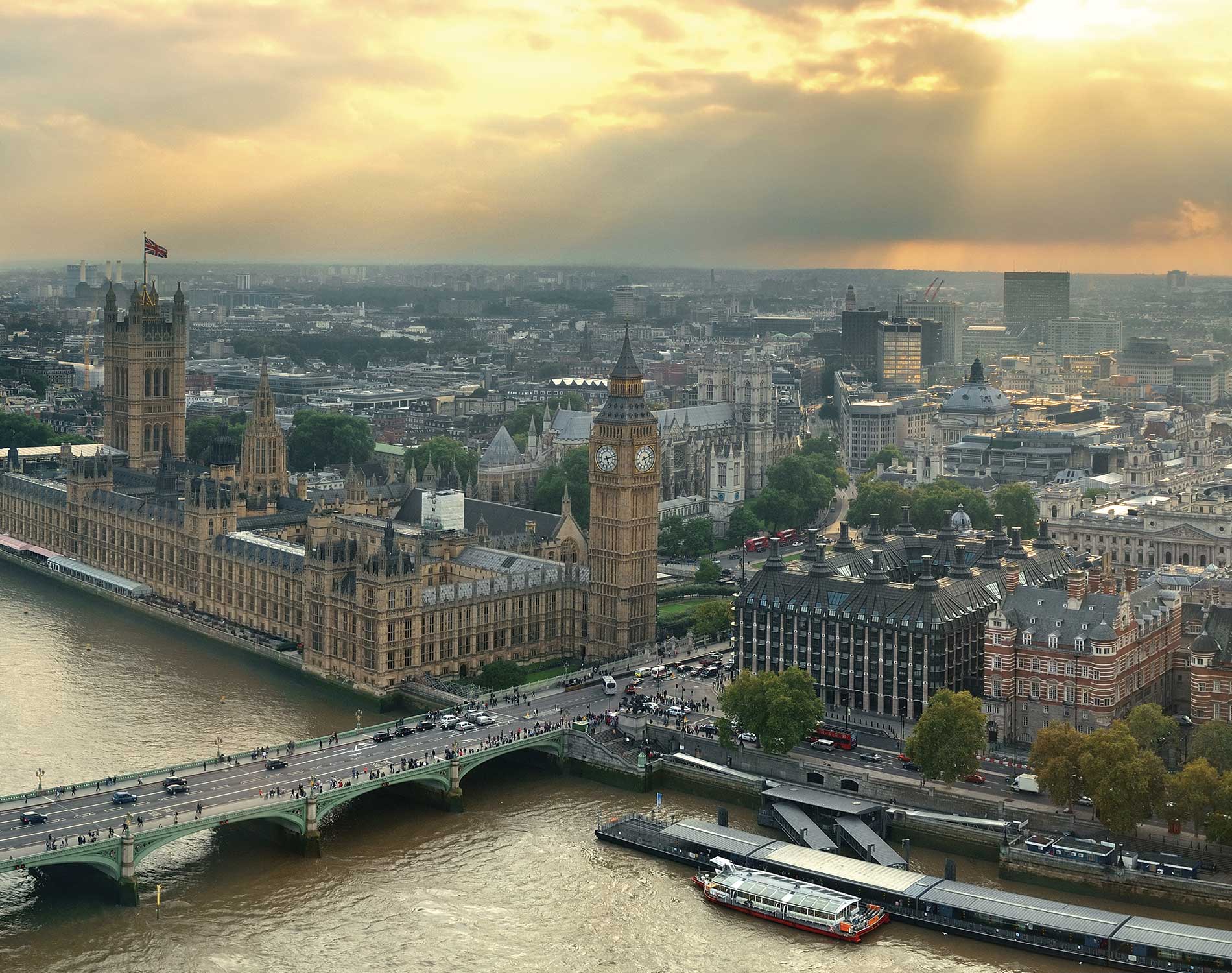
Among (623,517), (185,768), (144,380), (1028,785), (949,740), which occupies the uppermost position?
(144,380)

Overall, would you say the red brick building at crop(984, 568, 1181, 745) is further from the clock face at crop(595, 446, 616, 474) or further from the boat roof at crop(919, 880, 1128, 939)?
the clock face at crop(595, 446, 616, 474)

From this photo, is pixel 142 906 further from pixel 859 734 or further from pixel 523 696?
pixel 859 734

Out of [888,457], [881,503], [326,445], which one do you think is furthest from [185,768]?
[888,457]

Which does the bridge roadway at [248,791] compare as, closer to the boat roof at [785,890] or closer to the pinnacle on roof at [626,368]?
the boat roof at [785,890]

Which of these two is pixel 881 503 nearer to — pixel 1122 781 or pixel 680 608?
pixel 680 608

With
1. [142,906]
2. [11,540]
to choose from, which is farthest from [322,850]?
[11,540]

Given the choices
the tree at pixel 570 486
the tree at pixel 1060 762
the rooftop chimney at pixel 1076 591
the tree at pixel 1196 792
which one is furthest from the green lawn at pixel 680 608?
the tree at pixel 1196 792
